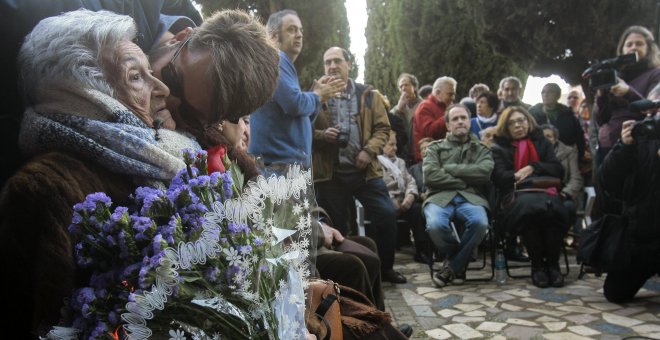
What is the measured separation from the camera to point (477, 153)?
19.6ft

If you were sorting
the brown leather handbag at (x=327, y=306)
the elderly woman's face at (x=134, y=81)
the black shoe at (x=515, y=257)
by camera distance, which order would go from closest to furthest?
the elderly woman's face at (x=134, y=81) < the brown leather handbag at (x=327, y=306) < the black shoe at (x=515, y=257)

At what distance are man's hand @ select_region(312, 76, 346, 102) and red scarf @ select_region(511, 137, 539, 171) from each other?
9.06 ft

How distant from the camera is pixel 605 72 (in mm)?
4969

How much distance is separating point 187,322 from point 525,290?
15.8 feet

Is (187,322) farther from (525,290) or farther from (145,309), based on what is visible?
(525,290)

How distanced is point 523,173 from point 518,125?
0.51 meters

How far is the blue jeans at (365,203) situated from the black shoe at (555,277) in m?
1.49

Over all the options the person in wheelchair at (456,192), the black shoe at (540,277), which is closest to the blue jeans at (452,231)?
the person in wheelchair at (456,192)

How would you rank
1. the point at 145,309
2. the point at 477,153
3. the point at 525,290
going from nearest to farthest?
1. the point at 145,309
2. the point at 525,290
3. the point at 477,153

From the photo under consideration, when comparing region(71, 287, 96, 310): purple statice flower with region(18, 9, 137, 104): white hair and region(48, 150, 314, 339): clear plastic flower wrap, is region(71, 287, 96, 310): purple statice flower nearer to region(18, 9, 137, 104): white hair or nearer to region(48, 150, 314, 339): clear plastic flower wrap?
region(48, 150, 314, 339): clear plastic flower wrap

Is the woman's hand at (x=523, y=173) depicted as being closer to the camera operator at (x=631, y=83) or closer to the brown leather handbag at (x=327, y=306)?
the camera operator at (x=631, y=83)

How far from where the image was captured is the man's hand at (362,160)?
5.28m

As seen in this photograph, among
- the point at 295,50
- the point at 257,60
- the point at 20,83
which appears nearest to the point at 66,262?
the point at 20,83

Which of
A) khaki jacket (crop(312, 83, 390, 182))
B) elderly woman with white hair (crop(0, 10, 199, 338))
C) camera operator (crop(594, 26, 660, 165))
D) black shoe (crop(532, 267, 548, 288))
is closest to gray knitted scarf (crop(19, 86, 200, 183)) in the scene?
elderly woman with white hair (crop(0, 10, 199, 338))
